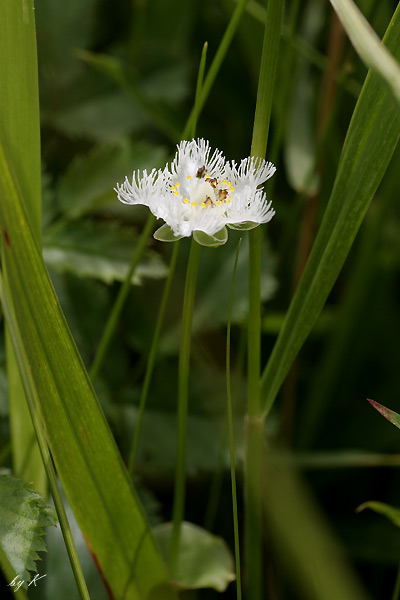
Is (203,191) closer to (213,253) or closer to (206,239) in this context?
(206,239)

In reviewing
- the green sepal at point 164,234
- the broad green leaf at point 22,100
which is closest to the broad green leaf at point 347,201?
the green sepal at point 164,234

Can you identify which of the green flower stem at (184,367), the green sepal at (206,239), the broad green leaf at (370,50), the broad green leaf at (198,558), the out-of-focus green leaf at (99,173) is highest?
the out-of-focus green leaf at (99,173)

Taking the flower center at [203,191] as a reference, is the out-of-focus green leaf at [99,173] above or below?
above

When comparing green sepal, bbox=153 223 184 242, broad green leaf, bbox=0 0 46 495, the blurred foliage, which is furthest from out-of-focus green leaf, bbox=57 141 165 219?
green sepal, bbox=153 223 184 242

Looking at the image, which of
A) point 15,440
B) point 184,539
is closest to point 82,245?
point 15,440

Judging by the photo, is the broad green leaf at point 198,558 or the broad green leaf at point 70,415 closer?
the broad green leaf at point 70,415

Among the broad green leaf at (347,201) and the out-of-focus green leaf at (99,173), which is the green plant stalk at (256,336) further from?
the out-of-focus green leaf at (99,173)

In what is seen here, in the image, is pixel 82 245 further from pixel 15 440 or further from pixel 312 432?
pixel 312 432
